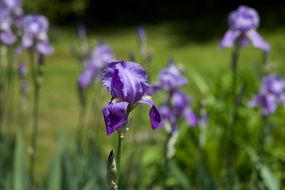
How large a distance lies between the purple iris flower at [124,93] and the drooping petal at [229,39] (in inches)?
63.7

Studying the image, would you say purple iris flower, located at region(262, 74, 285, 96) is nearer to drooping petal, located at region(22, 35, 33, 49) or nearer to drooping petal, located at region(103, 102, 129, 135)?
drooping petal, located at region(22, 35, 33, 49)

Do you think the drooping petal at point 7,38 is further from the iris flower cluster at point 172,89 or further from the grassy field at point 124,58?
the grassy field at point 124,58

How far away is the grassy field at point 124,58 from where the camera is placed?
6.65 metres

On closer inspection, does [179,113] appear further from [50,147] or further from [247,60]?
[247,60]

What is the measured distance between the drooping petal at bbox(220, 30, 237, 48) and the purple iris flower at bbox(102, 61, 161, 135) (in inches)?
63.7

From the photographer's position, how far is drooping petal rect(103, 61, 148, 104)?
1.48m

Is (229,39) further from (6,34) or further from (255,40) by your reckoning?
(6,34)

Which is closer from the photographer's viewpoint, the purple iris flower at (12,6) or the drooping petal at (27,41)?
the drooping petal at (27,41)

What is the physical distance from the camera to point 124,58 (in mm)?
10148

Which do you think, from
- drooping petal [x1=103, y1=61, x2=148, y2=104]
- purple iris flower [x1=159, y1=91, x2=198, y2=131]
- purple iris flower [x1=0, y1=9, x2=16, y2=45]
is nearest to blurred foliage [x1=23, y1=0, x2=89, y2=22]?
purple iris flower [x1=0, y1=9, x2=16, y2=45]

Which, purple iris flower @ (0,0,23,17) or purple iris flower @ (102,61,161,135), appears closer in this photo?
purple iris flower @ (102,61,161,135)

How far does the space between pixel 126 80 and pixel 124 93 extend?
3 cm

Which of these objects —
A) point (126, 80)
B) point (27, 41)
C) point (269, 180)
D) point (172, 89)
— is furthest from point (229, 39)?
point (126, 80)

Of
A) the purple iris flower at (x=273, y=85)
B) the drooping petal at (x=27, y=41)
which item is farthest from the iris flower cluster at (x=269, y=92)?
the drooping petal at (x=27, y=41)
